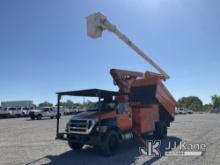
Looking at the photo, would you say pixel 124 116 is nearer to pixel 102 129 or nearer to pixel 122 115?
pixel 122 115

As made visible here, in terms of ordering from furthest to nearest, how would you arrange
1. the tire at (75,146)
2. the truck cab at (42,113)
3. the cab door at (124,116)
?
the truck cab at (42,113) → the tire at (75,146) → the cab door at (124,116)

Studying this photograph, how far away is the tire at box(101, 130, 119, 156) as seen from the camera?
1082 centimetres

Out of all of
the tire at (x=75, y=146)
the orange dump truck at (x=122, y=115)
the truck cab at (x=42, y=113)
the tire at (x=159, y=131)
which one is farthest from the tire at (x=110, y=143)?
the truck cab at (x=42, y=113)

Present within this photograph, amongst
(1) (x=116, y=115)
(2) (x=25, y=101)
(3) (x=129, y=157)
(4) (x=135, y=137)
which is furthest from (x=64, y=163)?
(2) (x=25, y=101)

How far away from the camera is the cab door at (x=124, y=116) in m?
12.2

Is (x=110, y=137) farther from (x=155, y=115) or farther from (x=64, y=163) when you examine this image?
(x=155, y=115)

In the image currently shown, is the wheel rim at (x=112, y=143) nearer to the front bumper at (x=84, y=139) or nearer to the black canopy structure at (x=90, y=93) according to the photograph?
the front bumper at (x=84, y=139)

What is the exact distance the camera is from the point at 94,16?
521 inches

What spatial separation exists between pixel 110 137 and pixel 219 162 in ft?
13.5

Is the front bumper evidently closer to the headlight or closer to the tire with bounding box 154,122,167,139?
the headlight

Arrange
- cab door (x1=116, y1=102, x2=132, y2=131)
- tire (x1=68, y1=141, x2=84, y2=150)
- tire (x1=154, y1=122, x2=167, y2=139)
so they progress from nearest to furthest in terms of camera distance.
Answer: cab door (x1=116, y1=102, x2=132, y2=131) → tire (x1=68, y1=141, x2=84, y2=150) → tire (x1=154, y1=122, x2=167, y2=139)

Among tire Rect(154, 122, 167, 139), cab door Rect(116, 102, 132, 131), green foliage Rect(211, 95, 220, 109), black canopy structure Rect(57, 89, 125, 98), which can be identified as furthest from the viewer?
green foliage Rect(211, 95, 220, 109)

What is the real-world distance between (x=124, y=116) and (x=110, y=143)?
1691 millimetres

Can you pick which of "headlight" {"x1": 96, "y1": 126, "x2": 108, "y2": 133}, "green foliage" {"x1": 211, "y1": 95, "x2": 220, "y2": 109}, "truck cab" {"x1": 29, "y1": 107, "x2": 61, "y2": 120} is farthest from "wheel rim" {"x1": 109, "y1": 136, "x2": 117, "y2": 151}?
"green foliage" {"x1": 211, "y1": 95, "x2": 220, "y2": 109}
